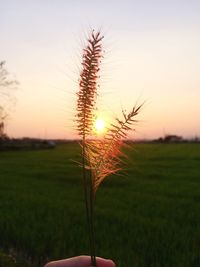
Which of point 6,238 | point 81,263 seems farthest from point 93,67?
point 6,238

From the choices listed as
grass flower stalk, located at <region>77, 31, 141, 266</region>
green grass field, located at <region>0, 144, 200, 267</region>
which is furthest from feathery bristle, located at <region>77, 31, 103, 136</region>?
green grass field, located at <region>0, 144, 200, 267</region>

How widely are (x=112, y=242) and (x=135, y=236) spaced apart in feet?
1.84

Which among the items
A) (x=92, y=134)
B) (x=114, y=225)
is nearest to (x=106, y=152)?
(x=92, y=134)

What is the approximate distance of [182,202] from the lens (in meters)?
12.4

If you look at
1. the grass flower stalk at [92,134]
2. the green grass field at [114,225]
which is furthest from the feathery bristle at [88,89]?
the green grass field at [114,225]

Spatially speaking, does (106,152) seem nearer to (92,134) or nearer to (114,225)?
(92,134)

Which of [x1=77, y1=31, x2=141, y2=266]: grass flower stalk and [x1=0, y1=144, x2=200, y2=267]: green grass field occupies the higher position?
[x1=77, y1=31, x2=141, y2=266]: grass flower stalk

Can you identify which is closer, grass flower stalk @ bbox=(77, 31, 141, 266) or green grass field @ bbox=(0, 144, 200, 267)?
grass flower stalk @ bbox=(77, 31, 141, 266)

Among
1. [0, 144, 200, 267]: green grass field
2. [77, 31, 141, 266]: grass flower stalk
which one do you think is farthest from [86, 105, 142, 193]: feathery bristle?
[0, 144, 200, 267]: green grass field

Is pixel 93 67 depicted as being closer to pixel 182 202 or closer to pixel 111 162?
pixel 111 162

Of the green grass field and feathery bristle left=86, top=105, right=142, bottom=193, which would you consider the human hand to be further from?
the green grass field

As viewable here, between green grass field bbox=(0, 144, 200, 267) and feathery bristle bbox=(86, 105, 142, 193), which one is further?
green grass field bbox=(0, 144, 200, 267)

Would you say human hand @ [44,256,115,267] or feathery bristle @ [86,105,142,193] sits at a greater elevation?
feathery bristle @ [86,105,142,193]

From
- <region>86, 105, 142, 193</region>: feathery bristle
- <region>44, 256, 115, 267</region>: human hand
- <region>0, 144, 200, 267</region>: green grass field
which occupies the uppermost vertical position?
<region>86, 105, 142, 193</region>: feathery bristle
